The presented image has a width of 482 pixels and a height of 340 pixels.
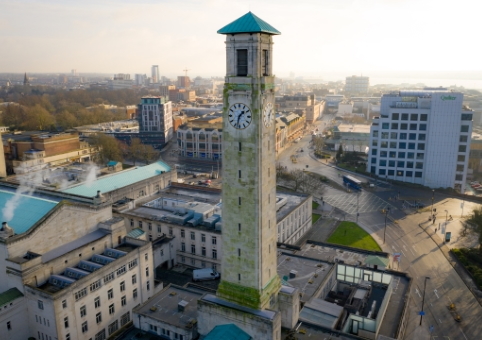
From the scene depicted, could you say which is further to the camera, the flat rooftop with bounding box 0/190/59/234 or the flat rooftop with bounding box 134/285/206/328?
the flat rooftop with bounding box 0/190/59/234

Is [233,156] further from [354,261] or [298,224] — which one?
[298,224]

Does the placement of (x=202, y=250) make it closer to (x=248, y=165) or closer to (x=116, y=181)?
(x=116, y=181)

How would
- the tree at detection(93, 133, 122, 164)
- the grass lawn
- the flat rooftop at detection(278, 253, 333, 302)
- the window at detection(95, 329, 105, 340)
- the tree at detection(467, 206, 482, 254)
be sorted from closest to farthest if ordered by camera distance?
the window at detection(95, 329, 105, 340) → the flat rooftop at detection(278, 253, 333, 302) → the tree at detection(467, 206, 482, 254) → the grass lawn → the tree at detection(93, 133, 122, 164)

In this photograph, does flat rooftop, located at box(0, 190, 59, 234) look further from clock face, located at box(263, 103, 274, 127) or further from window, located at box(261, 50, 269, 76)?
window, located at box(261, 50, 269, 76)

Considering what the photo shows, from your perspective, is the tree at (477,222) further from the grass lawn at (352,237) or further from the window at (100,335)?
the window at (100,335)

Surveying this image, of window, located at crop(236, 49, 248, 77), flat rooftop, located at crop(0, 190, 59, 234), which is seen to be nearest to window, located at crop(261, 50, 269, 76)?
window, located at crop(236, 49, 248, 77)

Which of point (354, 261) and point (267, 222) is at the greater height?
point (267, 222)

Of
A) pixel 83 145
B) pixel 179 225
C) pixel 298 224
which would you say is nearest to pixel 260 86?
pixel 179 225
